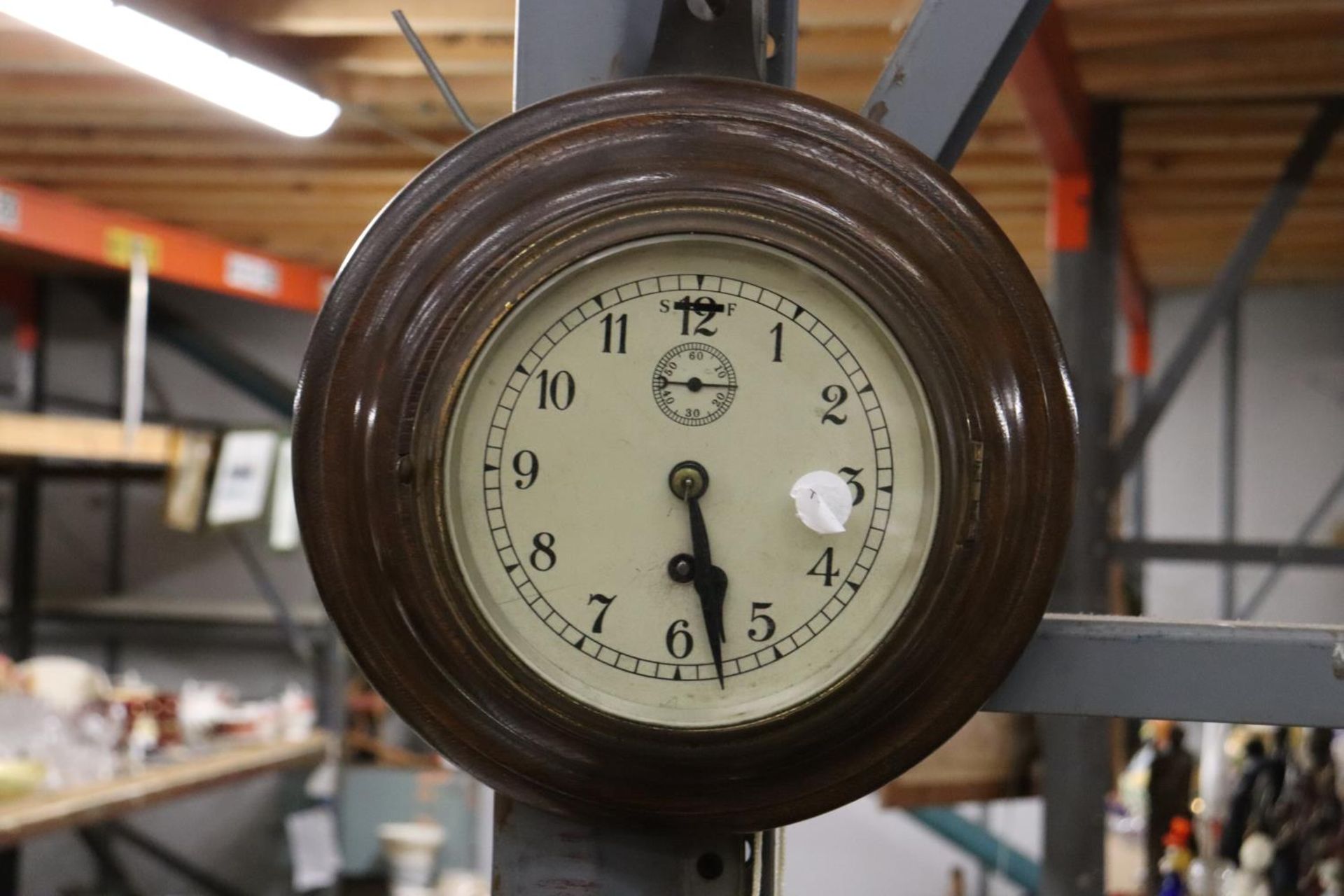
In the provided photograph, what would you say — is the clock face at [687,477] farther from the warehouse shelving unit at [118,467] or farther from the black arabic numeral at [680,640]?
the warehouse shelving unit at [118,467]

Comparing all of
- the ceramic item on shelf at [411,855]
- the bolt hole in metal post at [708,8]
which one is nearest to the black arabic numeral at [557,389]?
the bolt hole in metal post at [708,8]

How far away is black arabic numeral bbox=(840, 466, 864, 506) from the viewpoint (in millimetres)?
884

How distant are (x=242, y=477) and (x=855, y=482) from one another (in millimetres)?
4988

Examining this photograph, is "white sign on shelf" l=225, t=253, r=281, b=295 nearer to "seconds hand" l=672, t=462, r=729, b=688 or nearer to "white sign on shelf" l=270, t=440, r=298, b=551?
"white sign on shelf" l=270, t=440, r=298, b=551

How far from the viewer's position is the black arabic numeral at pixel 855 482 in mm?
884

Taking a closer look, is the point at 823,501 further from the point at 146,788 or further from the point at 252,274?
the point at 252,274

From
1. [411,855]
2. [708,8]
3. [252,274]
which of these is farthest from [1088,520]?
[252,274]

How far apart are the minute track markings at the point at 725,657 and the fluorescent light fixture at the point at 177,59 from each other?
1.68 metres

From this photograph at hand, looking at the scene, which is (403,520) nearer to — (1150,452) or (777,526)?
(777,526)

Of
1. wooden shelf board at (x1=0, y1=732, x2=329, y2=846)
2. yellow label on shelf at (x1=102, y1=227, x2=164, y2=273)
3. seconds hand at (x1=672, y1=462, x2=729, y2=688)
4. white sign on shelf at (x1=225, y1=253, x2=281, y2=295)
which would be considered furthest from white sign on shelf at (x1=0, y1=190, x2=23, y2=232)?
seconds hand at (x1=672, y1=462, x2=729, y2=688)

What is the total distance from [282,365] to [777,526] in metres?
7.14

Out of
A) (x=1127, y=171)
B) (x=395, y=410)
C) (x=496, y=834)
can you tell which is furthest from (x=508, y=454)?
(x=1127, y=171)

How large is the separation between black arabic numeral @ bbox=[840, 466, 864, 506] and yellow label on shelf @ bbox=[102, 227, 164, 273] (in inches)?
198

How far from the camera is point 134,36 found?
2574mm
